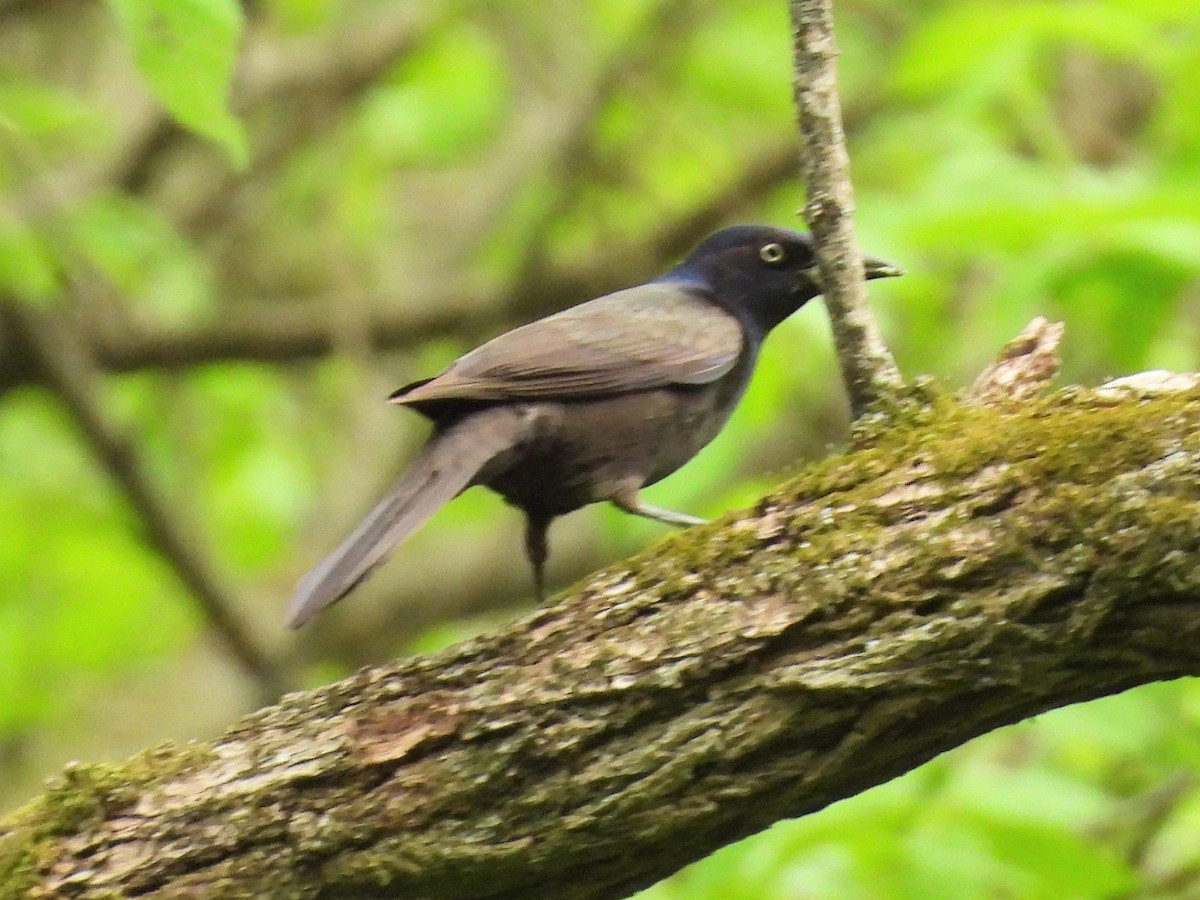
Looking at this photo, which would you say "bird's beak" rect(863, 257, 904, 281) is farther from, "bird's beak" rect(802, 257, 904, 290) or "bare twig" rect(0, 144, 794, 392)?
"bare twig" rect(0, 144, 794, 392)

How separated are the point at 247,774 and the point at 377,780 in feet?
0.83

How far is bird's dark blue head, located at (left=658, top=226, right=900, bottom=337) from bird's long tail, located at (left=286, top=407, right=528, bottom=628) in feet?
3.79

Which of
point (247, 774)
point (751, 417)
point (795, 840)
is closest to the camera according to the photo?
point (247, 774)

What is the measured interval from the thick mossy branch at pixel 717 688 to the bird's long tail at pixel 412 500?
272mm

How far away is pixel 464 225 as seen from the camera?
31.1ft

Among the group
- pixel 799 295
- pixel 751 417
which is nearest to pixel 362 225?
pixel 751 417

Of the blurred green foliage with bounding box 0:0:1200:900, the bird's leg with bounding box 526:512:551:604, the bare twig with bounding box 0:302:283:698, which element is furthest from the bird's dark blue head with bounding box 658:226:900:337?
the bare twig with bounding box 0:302:283:698

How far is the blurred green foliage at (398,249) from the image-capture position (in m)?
5.91

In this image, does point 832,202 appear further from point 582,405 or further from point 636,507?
point 636,507

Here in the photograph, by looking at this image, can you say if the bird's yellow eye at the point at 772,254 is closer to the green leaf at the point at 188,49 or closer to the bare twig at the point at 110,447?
the green leaf at the point at 188,49

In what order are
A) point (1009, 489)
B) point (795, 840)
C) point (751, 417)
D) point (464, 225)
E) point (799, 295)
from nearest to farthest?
point (1009, 489) → point (795, 840) → point (799, 295) → point (751, 417) → point (464, 225)

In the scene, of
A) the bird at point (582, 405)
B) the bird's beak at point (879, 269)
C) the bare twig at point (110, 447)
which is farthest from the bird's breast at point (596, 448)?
the bare twig at point (110, 447)

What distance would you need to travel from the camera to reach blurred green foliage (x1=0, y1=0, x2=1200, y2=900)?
5910 millimetres

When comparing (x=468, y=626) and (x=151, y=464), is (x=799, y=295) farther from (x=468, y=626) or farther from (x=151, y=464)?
(x=151, y=464)
